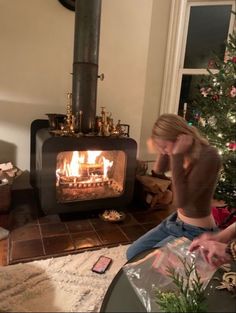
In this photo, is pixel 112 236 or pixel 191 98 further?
pixel 112 236

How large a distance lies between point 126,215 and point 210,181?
129 centimetres

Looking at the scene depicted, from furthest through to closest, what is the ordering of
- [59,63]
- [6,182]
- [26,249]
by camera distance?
1. [59,63]
2. [6,182]
3. [26,249]

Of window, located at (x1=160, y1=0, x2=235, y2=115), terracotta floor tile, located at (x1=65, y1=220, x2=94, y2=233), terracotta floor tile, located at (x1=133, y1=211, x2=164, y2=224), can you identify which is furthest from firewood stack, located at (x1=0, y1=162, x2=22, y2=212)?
window, located at (x1=160, y1=0, x2=235, y2=115)

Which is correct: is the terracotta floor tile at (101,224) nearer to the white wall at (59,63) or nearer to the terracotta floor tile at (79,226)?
the terracotta floor tile at (79,226)

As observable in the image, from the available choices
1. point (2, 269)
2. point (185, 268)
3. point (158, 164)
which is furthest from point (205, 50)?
point (2, 269)

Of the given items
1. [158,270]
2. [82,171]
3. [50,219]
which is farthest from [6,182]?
[158,270]

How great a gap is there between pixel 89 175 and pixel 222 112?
133 cm

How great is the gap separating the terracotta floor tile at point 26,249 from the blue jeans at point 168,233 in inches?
22.1

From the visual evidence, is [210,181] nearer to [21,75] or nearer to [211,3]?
[211,3]

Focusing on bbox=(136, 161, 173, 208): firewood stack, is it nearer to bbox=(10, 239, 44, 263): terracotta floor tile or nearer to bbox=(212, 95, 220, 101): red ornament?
bbox=(10, 239, 44, 263): terracotta floor tile

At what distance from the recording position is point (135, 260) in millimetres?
991

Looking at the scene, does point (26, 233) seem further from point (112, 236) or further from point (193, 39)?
point (193, 39)

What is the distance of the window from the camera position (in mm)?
1049

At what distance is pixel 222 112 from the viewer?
0.94 meters
